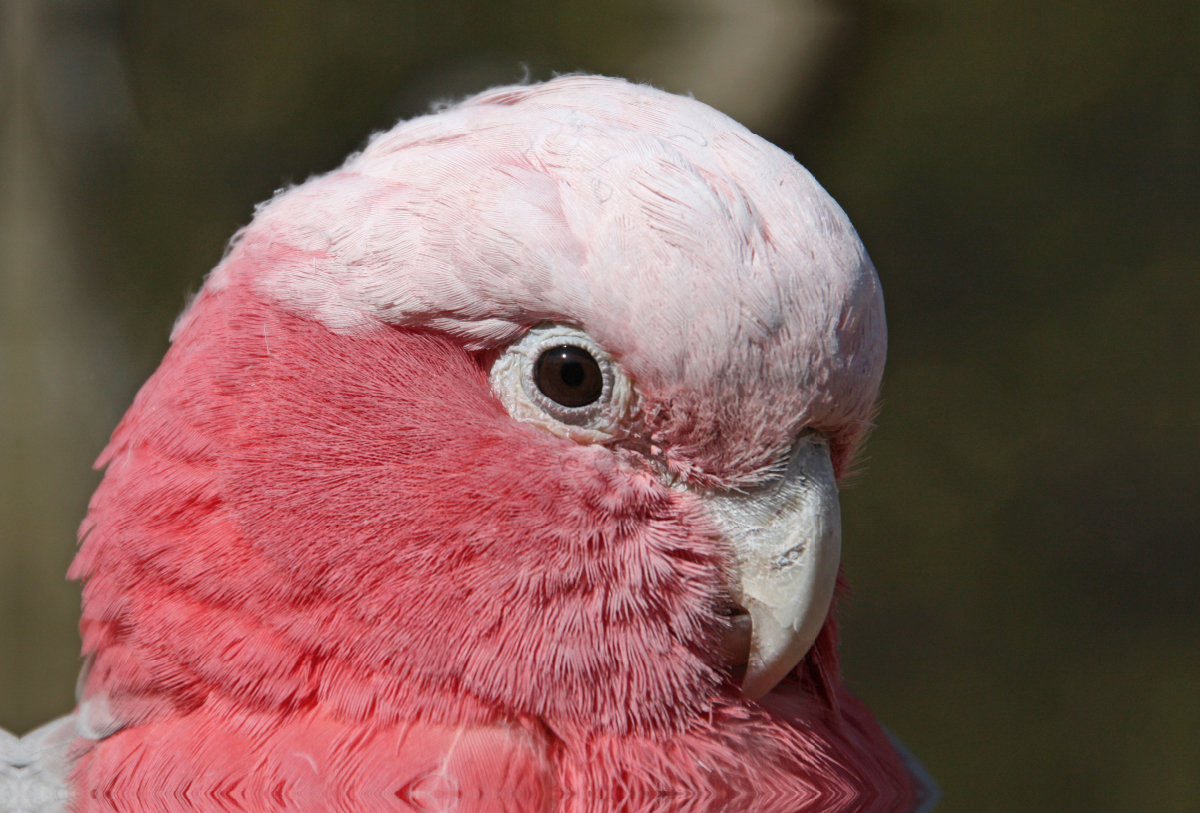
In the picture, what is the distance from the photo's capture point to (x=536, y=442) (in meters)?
0.96

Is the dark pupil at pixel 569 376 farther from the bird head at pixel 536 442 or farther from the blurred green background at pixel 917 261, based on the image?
the blurred green background at pixel 917 261

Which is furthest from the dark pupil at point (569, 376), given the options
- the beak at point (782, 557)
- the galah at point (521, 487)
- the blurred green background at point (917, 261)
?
the blurred green background at point (917, 261)

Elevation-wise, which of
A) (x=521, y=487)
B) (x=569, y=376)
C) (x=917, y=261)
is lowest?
(x=521, y=487)

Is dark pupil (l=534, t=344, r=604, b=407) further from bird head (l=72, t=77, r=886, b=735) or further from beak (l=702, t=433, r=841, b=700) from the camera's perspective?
beak (l=702, t=433, r=841, b=700)

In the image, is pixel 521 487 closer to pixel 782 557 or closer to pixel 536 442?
pixel 536 442

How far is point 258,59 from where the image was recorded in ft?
7.18

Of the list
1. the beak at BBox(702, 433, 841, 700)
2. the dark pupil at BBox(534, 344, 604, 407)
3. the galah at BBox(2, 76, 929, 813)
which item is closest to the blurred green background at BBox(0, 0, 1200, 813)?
the galah at BBox(2, 76, 929, 813)

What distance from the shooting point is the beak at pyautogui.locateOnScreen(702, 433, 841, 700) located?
3.21ft

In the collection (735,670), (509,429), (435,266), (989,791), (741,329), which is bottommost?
(989,791)

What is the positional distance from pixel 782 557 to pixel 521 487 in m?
0.30

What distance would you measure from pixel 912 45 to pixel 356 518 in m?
2.20

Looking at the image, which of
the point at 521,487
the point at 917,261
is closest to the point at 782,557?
the point at 521,487

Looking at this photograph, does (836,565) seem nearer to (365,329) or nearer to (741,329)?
(741,329)

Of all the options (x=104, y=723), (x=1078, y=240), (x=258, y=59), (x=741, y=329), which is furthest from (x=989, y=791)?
(x=258, y=59)
